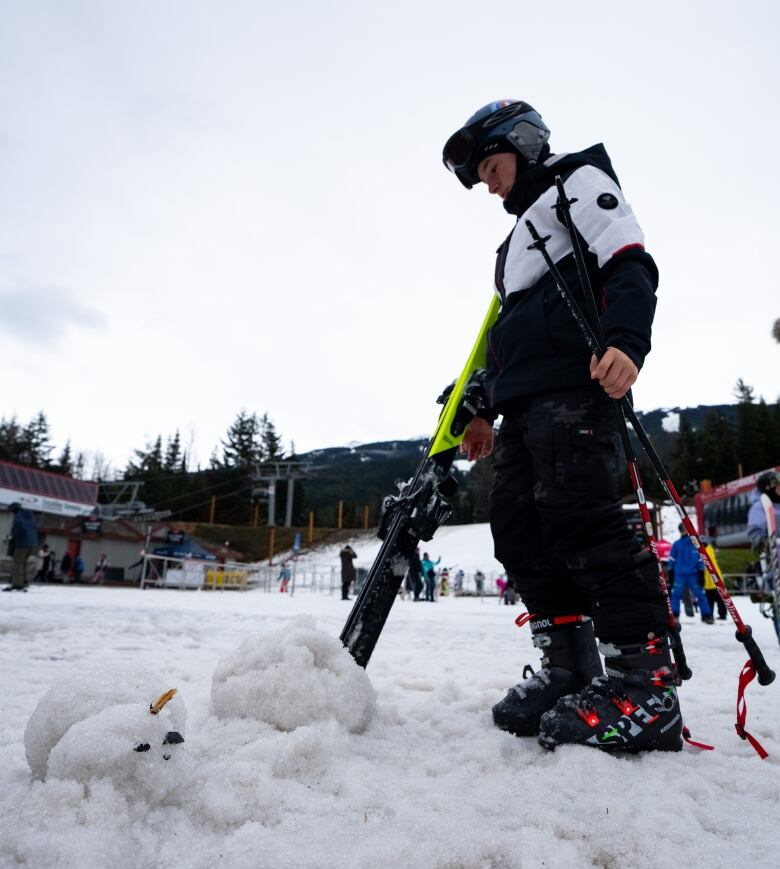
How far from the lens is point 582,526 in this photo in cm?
182

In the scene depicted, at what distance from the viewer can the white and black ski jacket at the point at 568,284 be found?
1836 millimetres

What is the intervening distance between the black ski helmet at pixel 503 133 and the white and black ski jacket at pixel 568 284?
131 mm

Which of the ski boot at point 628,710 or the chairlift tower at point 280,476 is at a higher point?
the chairlift tower at point 280,476

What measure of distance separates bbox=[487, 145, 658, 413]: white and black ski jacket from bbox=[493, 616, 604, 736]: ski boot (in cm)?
84

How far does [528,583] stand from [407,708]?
2.12 feet

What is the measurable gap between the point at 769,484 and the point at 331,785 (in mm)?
5557

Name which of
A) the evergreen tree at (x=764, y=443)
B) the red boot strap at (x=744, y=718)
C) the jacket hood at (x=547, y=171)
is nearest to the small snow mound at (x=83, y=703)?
the red boot strap at (x=744, y=718)

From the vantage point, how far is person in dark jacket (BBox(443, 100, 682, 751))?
171cm

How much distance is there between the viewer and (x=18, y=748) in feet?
4.83

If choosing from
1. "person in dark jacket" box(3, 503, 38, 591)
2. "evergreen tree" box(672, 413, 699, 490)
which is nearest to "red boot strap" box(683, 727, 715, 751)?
"person in dark jacket" box(3, 503, 38, 591)

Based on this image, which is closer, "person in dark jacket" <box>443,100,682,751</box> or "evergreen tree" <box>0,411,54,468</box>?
"person in dark jacket" <box>443,100,682,751</box>

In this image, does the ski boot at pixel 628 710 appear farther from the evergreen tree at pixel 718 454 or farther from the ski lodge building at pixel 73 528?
the evergreen tree at pixel 718 454

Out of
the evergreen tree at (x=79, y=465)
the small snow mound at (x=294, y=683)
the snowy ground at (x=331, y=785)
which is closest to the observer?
the snowy ground at (x=331, y=785)

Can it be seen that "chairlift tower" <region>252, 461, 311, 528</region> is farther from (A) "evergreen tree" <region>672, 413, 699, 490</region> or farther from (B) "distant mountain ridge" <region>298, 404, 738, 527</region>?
(A) "evergreen tree" <region>672, 413, 699, 490</region>
